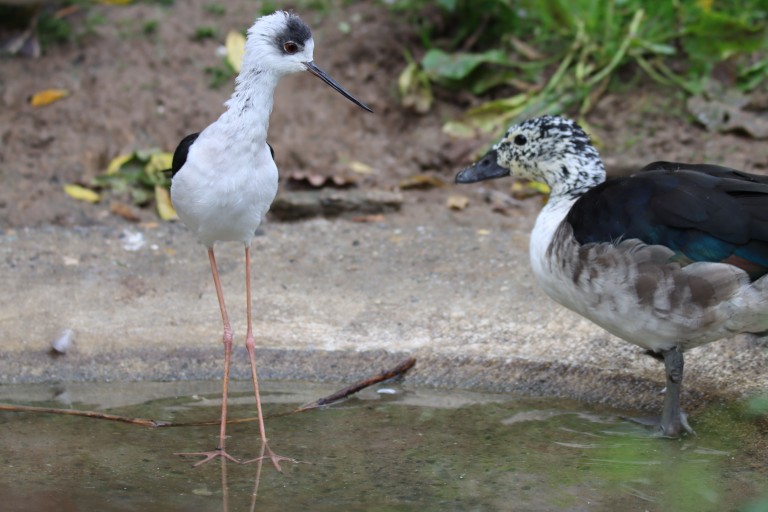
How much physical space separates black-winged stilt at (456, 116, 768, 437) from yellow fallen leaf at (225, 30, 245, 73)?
4070mm

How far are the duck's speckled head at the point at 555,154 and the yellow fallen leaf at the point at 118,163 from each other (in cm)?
299

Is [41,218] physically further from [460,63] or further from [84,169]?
[460,63]

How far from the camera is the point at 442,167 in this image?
7.39 metres

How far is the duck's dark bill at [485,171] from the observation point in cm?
518

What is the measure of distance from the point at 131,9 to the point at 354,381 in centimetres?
487

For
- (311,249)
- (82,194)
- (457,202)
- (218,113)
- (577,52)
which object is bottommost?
(311,249)

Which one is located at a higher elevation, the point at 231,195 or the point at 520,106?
the point at 520,106

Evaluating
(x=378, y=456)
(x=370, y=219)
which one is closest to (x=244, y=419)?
(x=378, y=456)

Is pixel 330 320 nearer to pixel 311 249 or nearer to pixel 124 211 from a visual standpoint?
pixel 311 249

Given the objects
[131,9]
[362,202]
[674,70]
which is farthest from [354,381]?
[131,9]

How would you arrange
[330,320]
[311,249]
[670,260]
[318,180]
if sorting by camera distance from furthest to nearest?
[318,180] → [311,249] → [330,320] → [670,260]

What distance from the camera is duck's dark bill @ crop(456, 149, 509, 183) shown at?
5184mm

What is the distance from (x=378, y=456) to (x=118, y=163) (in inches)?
146

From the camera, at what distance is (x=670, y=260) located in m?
4.07
